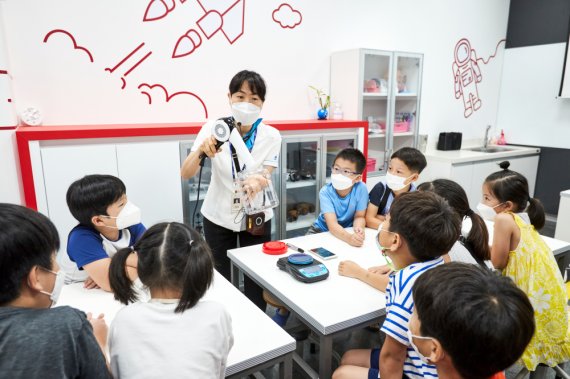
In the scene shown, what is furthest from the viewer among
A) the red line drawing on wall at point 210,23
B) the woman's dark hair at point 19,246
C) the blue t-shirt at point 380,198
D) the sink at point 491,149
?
the sink at point 491,149

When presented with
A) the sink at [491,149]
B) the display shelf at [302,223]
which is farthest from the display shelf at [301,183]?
the sink at [491,149]

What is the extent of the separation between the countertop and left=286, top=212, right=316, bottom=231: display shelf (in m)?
1.56

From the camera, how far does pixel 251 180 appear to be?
66.0 inches

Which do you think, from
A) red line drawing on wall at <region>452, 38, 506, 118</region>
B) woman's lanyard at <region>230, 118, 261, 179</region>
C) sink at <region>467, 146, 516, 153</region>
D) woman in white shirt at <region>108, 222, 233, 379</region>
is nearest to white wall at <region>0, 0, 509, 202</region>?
red line drawing on wall at <region>452, 38, 506, 118</region>

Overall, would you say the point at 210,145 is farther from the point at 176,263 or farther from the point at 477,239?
the point at 477,239

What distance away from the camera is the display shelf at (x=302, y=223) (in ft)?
10.1

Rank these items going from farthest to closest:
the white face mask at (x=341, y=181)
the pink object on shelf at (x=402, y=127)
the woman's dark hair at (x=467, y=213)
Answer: the pink object on shelf at (x=402, y=127) → the white face mask at (x=341, y=181) → the woman's dark hair at (x=467, y=213)

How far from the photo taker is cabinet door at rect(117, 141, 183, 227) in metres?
2.21

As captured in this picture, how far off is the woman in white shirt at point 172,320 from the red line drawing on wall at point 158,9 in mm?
2020

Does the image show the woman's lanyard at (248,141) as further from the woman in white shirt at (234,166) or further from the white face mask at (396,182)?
the white face mask at (396,182)

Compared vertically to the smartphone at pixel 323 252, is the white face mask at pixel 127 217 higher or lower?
higher

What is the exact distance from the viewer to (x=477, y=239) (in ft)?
5.02

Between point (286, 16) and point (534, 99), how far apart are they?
330 centimetres

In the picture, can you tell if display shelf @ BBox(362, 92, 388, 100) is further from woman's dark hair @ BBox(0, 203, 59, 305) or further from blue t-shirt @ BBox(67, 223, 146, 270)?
woman's dark hair @ BBox(0, 203, 59, 305)
